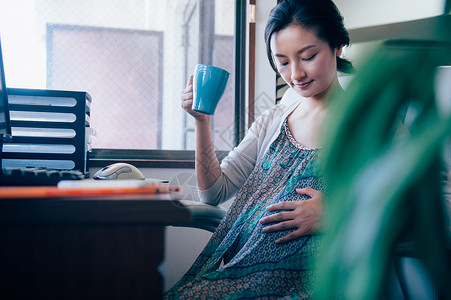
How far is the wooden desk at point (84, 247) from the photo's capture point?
1.12 feet

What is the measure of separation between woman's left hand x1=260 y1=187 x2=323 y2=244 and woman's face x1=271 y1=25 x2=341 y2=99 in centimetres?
32

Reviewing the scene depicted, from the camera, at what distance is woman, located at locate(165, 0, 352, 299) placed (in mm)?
684

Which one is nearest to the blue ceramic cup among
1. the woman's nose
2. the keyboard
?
the woman's nose

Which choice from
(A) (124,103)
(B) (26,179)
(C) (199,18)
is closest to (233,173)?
(B) (26,179)

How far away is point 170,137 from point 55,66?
2.03 feet

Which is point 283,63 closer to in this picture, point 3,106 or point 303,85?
point 303,85

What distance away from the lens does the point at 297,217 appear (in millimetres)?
752

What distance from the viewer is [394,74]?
0.17m

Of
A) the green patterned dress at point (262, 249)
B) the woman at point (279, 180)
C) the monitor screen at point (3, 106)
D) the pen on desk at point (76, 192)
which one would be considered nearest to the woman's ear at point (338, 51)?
the woman at point (279, 180)

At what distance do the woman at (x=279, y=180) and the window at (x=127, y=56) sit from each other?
759 millimetres

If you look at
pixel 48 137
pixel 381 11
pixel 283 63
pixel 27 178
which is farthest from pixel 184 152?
pixel 27 178

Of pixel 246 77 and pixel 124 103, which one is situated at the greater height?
pixel 246 77

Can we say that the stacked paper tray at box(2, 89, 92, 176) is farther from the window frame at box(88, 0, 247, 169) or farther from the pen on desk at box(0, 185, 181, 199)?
the pen on desk at box(0, 185, 181, 199)

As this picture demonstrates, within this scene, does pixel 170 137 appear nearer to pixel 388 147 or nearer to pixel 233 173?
pixel 233 173
